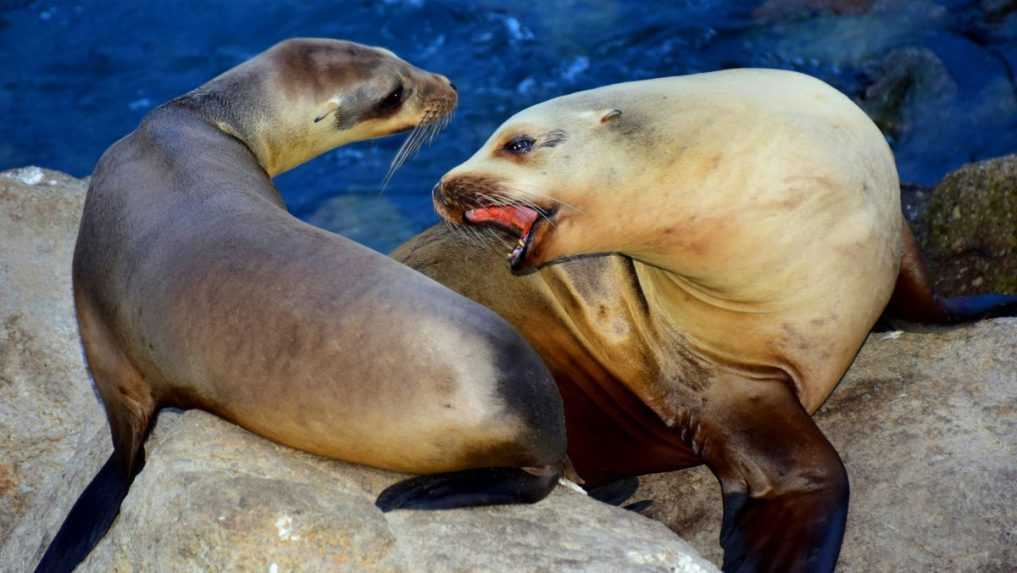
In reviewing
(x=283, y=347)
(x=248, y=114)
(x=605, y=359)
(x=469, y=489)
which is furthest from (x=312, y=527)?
(x=248, y=114)

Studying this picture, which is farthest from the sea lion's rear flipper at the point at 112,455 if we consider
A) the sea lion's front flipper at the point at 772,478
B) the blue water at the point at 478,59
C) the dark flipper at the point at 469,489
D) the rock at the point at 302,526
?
the blue water at the point at 478,59

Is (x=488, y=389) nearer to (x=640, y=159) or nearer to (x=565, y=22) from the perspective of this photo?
(x=640, y=159)

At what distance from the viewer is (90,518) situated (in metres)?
4.08

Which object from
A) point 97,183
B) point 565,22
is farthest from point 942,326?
point 565,22

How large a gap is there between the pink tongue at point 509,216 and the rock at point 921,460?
3.32ft

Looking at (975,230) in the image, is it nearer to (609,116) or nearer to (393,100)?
(609,116)

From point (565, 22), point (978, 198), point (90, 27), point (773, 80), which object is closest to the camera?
Answer: point (773, 80)

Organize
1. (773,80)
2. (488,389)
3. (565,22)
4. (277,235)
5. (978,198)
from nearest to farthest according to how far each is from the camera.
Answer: (488,389) → (277,235) → (773,80) → (978,198) → (565,22)

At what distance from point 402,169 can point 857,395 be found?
579cm

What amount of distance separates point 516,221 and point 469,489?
1.05 m

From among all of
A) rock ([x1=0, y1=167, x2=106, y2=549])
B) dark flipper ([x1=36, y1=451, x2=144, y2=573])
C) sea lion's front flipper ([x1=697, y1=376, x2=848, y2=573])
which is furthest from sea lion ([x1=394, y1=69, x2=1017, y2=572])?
rock ([x1=0, y1=167, x2=106, y2=549])

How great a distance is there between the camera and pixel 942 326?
193 inches

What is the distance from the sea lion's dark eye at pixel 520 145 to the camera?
14.7ft

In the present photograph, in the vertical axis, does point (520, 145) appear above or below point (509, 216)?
above
